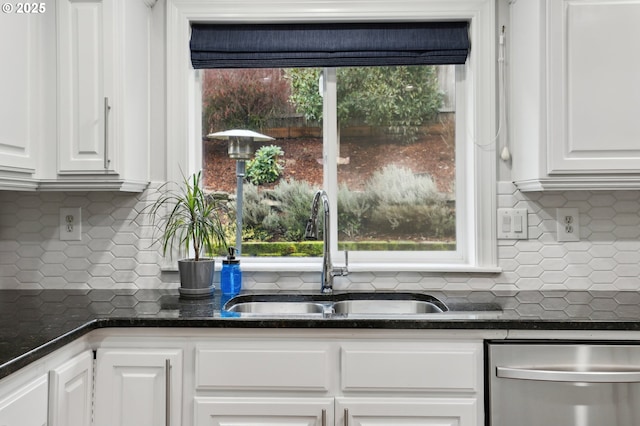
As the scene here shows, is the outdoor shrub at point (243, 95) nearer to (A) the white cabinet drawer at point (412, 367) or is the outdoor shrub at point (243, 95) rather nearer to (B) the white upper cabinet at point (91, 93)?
(B) the white upper cabinet at point (91, 93)

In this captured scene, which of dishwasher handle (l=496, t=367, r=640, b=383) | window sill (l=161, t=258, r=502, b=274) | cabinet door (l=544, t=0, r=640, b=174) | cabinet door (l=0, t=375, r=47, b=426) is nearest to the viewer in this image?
cabinet door (l=0, t=375, r=47, b=426)

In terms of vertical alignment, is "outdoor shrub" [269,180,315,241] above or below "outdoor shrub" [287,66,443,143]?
below

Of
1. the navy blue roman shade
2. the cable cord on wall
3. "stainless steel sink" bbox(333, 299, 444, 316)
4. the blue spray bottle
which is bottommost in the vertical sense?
"stainless steel sink" bbox(333, 299, 444, 316)

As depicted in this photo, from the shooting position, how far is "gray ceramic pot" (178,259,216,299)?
78.7 inches

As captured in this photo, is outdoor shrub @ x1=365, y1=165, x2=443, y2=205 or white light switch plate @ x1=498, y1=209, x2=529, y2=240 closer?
white light switch plate @ x1=498, y1=209, x2=529, y2=240

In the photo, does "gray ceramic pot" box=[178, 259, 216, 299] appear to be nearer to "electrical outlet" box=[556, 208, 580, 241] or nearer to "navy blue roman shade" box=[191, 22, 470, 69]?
"navy blue roman shade" box=[191, 22, 470, 69]

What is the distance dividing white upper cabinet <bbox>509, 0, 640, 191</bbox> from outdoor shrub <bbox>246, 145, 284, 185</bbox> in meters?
1.17

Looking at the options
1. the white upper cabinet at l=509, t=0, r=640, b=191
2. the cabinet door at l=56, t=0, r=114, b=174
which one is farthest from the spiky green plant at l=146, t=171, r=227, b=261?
the white upper cabinet at l=509, t=0, r=640, b=191

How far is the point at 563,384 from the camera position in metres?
1.61

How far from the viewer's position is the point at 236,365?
166 centimetres

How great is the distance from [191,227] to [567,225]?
1.65 metres

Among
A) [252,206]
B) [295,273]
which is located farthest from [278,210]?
[295,273]

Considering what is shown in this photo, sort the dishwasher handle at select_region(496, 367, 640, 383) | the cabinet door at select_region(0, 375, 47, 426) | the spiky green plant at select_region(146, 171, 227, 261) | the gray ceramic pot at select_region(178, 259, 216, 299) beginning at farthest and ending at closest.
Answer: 1. the spiky green plant at select_region(146, 171, 227, 261)
2. the gray ceramic pot at select_region(178, 259, 216, 299)
3. the dishwasher handle at select_region(496, 367, 640, 383)
4. the cabinet door at select_region(0, 375, 47, 426)

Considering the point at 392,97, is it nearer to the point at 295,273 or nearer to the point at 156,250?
the point at 295,273
